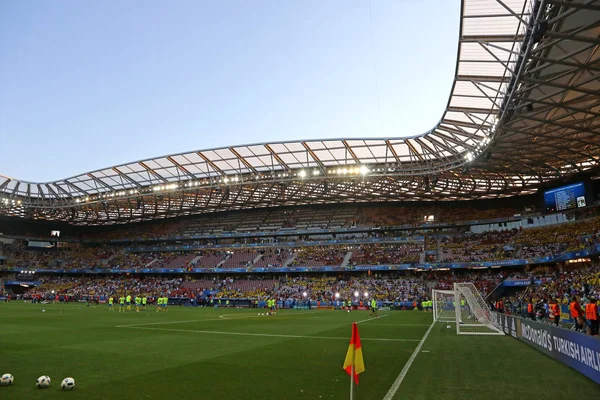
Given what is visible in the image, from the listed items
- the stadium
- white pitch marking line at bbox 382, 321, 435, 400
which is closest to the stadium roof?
the stadium

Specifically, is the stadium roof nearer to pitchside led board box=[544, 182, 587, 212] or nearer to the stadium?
the stadium

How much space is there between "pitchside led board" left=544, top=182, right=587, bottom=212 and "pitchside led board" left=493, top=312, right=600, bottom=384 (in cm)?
3665

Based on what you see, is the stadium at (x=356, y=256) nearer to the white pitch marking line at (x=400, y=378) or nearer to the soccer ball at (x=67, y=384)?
the white pitch marking line at (x=400, y=378)

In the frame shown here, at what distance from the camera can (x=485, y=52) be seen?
22094 millimetres

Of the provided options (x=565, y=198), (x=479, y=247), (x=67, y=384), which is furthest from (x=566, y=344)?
(x=479, y=247)

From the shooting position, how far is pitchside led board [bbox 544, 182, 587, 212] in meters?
44.5

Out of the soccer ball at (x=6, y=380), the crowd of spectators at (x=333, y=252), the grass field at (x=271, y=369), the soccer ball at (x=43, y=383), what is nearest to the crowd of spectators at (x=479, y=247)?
the crowd of spectators at (x=333, y=252)

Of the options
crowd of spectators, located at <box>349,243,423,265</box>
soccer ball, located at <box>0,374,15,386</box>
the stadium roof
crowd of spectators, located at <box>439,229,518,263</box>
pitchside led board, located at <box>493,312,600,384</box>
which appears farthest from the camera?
crowd of spectators, located at <box>349,243,423,265</box>

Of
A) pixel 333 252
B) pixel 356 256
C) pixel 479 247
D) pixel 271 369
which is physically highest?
pixel 479 247

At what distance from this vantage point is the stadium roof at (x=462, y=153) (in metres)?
18.9

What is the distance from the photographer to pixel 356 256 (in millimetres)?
59469

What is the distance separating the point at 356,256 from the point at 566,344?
49.8 meters

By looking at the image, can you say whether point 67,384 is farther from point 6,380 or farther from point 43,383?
point 6,380

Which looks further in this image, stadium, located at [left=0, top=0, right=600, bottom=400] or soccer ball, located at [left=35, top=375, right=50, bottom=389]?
stadium, located at [left=0, top=0, right=600, bottom=400]
